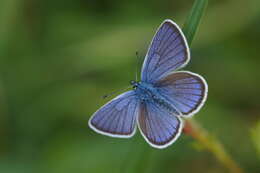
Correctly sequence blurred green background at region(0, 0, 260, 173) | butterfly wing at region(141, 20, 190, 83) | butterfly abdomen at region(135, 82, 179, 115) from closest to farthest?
butterfly wing at region(141, 20, 190, 83)
butterfly abdomen at region(135, 82, 179, 115)
blurred green background at region(0, 0, 260, 173)

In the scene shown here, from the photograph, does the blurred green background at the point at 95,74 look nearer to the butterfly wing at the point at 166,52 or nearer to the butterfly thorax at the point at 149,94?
the butterfly thorax at the point at 149,94

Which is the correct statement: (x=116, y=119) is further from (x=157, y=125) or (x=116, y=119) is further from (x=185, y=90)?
(x=185, y=90)

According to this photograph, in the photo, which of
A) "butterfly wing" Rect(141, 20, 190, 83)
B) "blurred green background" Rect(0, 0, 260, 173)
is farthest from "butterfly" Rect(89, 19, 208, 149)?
"blurred green background" Rect(0, 0, 260, 173)

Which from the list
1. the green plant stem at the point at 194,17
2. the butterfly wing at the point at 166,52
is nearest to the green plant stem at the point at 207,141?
the butterfly wing at the point at 166,52

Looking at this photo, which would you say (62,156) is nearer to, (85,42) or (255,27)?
(85,42)

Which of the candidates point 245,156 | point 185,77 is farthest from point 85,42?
point 185,77

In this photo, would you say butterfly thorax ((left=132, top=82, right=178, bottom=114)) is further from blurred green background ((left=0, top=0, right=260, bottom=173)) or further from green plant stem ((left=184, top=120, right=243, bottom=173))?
blurred green background ((left=0, top=0, right=260, bottom=173))
